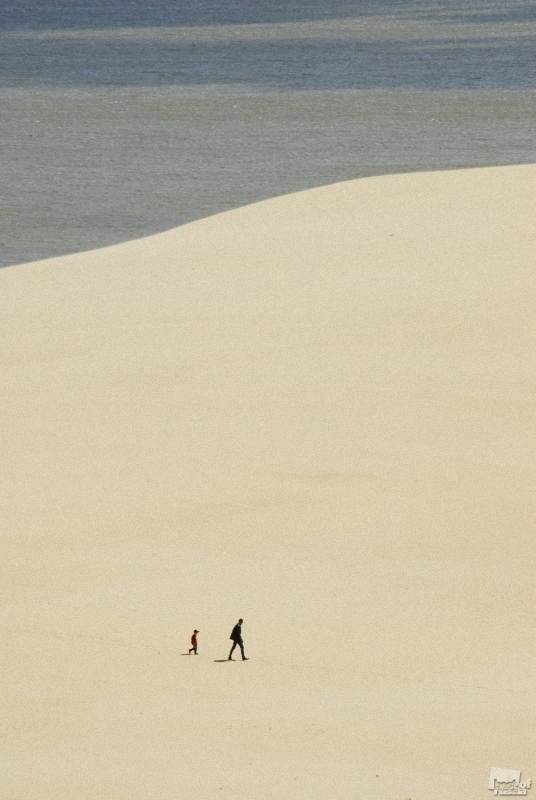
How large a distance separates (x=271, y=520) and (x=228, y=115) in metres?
51.9

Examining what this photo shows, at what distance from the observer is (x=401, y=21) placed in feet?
468

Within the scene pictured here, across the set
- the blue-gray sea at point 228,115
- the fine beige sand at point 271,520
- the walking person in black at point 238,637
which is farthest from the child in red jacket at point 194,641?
the blue-gray sea at point 228,115

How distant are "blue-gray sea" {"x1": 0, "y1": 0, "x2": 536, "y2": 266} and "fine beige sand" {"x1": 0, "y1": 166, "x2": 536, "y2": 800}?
34.6 ft

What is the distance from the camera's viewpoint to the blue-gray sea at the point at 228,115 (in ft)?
161

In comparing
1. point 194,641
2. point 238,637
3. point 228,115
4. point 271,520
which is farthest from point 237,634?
point 228,115

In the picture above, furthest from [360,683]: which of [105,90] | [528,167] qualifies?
[105,90]

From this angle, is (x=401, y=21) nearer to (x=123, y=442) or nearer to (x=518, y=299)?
(x=518, y=299)

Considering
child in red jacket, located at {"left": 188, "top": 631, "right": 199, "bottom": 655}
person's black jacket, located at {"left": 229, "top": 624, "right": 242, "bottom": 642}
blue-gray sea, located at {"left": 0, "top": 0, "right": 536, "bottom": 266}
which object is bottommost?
child in red jacket, located at {"left": 188, "top": 631, "right": 199, "bottom": 655}

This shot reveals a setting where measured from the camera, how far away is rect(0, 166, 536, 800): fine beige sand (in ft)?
47.4

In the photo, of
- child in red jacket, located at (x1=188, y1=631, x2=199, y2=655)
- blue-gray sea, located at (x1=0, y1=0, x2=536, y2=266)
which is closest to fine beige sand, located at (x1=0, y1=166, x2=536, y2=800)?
child in red jacket, located at (x1=188, y1=631, x2=199, y2=655)

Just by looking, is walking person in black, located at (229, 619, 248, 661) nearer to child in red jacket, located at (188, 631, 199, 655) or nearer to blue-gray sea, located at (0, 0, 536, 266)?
child in red jacket, located at (188, 631, 199, 655)

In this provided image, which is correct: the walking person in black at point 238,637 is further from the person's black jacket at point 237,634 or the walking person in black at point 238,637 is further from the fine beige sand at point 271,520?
the fine beige sand at point 271,520

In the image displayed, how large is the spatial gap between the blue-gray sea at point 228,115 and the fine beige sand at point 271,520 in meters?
10.6

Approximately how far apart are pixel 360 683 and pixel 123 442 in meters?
9.89
